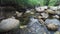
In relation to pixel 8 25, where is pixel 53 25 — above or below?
below

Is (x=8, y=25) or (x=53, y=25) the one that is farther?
(x=53, y=25)

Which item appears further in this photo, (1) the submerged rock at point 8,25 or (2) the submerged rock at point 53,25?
(2) the submerged rock at point 53,25

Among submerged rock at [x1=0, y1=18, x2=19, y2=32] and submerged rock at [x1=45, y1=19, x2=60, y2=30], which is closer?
submerged rock at [x1=0, y1=18, x2=19, y2=32]

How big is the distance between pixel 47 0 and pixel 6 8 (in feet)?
25.1

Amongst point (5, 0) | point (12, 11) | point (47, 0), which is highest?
point (5, 0)

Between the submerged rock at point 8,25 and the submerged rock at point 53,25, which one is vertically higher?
the submerged rock at point 8,25

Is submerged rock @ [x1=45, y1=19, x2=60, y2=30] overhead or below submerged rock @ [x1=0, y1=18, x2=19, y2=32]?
below

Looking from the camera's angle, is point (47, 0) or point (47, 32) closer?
point (47, 32)

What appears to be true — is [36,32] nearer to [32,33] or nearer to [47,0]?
[32,33]

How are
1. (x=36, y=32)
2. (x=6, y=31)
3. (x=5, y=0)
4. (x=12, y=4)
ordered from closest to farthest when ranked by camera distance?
(x=6, y=31) < (x=36, y=32) < (x=5, y=0) < (x=12, y=4)

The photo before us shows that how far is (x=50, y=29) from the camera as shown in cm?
511

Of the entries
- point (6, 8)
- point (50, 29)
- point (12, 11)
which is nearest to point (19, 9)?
point (12, 11)

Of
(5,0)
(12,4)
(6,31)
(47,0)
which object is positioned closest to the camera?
Result: (6,31)

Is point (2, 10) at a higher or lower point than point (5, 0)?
lower
